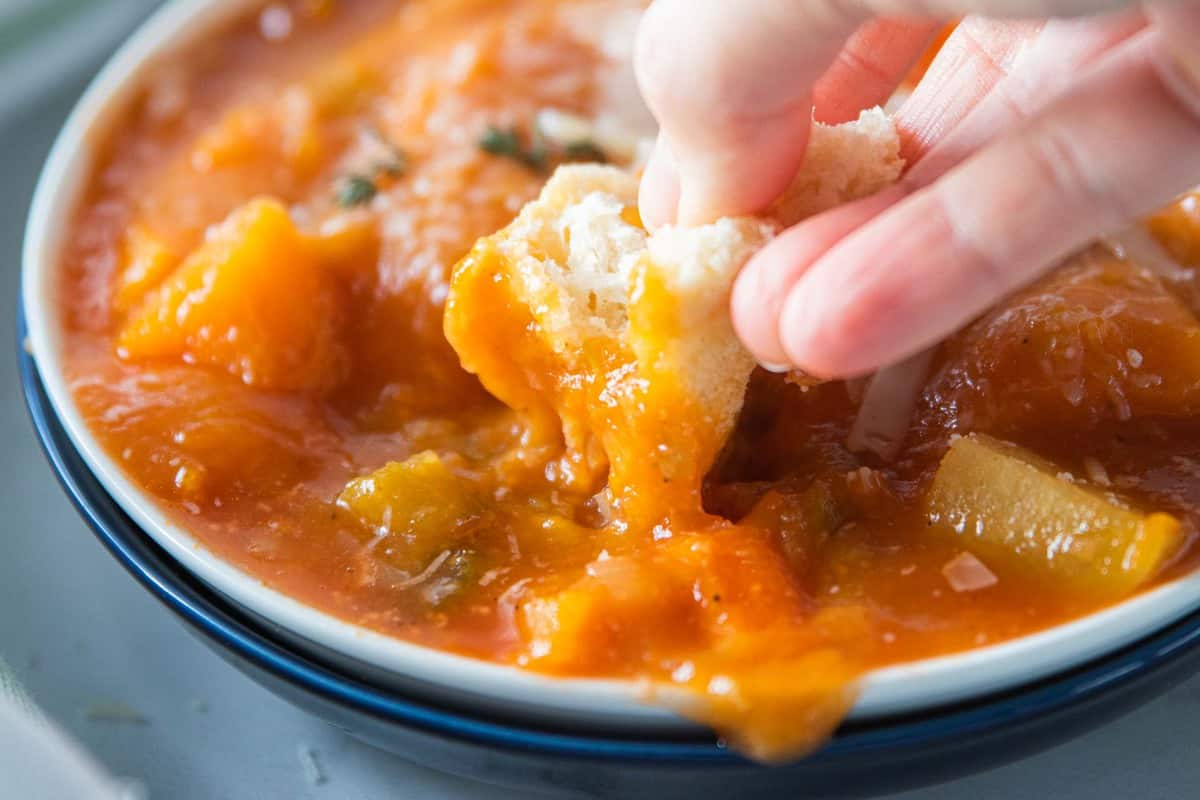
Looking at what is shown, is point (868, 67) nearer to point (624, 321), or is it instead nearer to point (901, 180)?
point (901, 180)

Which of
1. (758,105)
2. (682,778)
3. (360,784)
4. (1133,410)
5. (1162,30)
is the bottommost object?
(360,784)

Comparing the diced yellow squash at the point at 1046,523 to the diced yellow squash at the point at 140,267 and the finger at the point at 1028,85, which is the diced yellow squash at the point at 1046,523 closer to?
the finger at the point at 1028,85

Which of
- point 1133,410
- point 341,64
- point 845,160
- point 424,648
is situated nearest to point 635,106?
point 341,64

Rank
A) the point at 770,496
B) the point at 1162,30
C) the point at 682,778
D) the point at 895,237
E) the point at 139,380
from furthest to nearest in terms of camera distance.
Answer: the point at 139,380 → the point at 770,496 → the point at 682,778 → the point at 895,237 → the point at 1162,30

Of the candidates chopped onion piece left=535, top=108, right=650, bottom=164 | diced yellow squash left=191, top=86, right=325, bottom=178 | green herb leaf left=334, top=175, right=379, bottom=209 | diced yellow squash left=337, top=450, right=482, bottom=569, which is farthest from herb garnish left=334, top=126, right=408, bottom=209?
diced yellow squash left=337, top=450, right=482, bottom=569

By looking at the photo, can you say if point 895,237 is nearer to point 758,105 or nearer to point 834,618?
point 758,105
